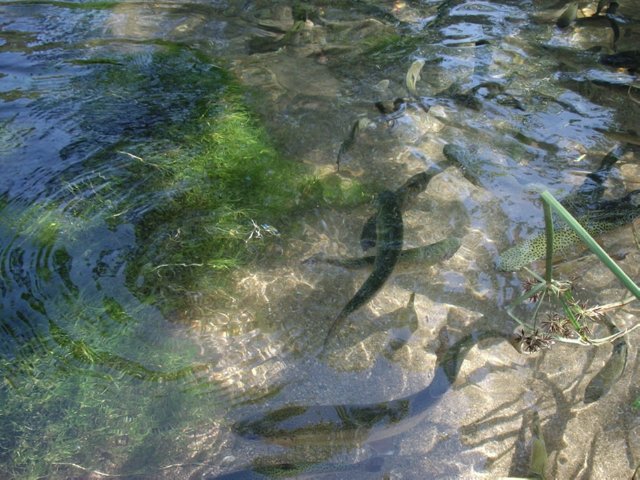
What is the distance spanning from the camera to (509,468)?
247 cm

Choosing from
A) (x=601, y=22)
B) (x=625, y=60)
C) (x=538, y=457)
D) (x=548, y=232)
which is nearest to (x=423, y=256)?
(x=538, y=457)

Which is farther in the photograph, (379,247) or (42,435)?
(379,247)

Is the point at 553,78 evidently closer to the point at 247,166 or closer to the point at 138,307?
the point at 247,166

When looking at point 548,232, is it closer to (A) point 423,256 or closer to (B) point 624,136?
(A) point 423,256

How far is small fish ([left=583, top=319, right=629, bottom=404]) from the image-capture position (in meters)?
2.62

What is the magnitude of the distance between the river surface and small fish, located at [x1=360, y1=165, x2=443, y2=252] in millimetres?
96

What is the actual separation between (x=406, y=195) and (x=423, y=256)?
0.63 metres

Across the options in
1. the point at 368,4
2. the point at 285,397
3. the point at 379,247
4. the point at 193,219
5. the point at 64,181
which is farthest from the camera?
the point at 368,4

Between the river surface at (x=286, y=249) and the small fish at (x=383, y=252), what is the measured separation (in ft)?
0.37

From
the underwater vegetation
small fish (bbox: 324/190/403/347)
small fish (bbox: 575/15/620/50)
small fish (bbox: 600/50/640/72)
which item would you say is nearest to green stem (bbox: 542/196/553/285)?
small fish (bbox: 324/190/403/347)

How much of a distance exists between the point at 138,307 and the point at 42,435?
2.72 feet

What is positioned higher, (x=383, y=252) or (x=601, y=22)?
(x=601, y=22)

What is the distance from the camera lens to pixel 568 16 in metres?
6.07

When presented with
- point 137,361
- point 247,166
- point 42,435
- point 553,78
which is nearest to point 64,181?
point 247,166
